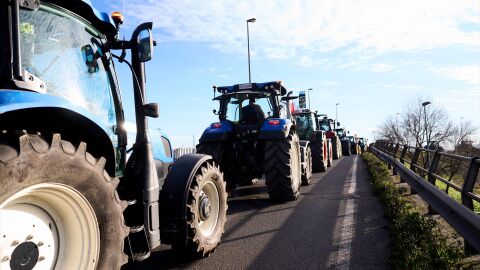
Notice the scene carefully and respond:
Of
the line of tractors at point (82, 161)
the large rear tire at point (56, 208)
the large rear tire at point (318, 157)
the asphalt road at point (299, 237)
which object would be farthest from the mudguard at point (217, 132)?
the large rear tire at point (318, 157)

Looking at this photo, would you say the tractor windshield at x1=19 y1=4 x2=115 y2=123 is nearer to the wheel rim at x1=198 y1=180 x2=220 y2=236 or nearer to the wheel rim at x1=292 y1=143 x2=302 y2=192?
the wheel rim at x1=198 y1=180 x2=220 y2=236

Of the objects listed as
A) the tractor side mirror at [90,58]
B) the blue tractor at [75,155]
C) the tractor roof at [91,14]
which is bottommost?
the blue tractor at [75,155]

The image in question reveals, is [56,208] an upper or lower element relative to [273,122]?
lower

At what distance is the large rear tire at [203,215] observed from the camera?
13.1ft

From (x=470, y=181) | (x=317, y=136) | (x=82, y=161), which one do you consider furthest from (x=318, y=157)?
(x=82, y=161)

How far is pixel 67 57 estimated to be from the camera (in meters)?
3.03

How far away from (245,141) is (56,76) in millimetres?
5843

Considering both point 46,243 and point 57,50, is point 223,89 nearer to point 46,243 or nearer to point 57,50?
point 57,50

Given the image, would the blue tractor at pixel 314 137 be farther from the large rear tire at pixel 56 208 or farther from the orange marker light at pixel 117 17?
the large rear tire at pixel 56 208

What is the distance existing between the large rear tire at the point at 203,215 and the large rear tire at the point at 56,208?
113 cm

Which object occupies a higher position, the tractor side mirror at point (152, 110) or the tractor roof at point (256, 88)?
the tractor roof at point (256, 88)

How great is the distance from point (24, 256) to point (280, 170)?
224 inches

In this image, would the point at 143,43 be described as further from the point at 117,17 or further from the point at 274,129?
the point at 274,129

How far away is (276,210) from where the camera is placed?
6.95 meters
